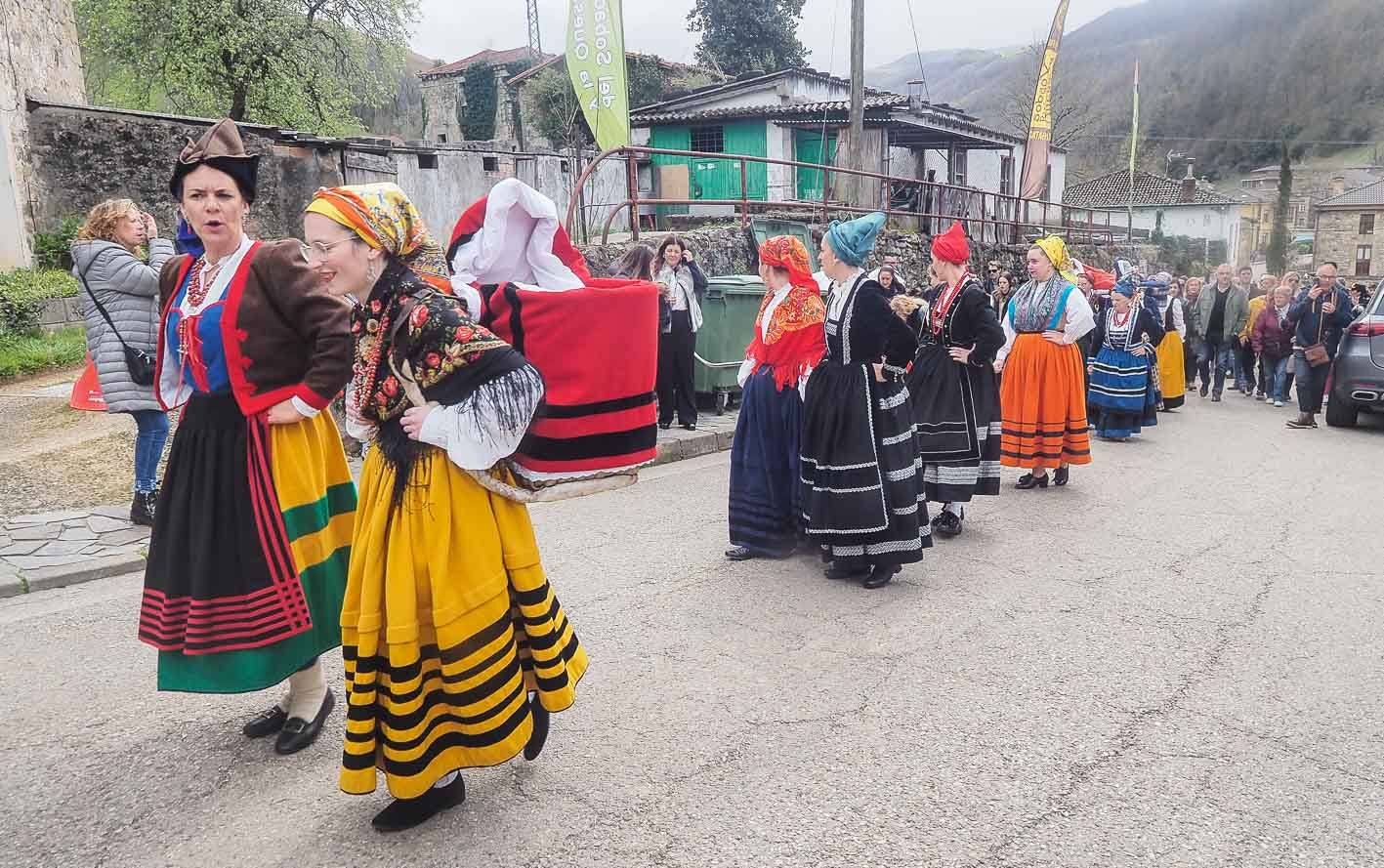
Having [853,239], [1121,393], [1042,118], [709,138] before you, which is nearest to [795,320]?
[853,239]

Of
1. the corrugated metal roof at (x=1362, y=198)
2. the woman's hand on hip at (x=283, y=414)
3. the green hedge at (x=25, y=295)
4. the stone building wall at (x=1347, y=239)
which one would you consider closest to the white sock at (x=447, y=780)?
the woman's hand on hip at (x=283, y=414)

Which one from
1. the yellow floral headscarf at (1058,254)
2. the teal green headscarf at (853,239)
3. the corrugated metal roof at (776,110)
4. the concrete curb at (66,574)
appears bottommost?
→ the concrete curb at (66,574)

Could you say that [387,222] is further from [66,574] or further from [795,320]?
[66,574]

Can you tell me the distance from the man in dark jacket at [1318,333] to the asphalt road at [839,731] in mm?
6563

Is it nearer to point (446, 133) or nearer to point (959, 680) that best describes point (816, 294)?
point (959, 680)

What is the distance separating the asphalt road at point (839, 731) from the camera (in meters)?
2.78

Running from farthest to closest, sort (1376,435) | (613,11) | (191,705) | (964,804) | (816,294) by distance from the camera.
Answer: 1. (613,11)
2. (1376,435)
3. (816,294)
4. (191,705)
5. (964,804)

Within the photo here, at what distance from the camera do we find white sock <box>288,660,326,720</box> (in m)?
3.34

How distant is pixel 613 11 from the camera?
13.4 meters

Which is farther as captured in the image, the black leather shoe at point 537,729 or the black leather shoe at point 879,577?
the black leather shoe at point 879,577

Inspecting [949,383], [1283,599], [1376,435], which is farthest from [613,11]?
[1283,599]

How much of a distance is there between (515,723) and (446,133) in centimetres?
4214

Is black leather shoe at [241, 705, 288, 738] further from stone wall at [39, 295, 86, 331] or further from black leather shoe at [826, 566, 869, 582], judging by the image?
stone wall at [39, 295, 86, 331]

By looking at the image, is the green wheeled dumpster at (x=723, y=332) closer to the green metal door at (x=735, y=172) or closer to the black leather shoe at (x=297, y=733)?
the black leather shoe at (x=297, y=733)
